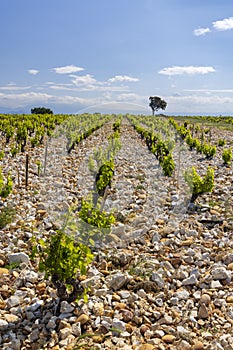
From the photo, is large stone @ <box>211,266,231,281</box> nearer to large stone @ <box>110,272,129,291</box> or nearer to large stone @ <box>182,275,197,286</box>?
large stone @ <box>182,275,197,286</box>

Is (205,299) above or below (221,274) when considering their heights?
below

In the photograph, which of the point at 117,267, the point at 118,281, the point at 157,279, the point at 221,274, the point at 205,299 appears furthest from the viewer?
the point at 117,267

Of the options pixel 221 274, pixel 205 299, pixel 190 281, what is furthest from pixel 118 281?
pixel 221 274

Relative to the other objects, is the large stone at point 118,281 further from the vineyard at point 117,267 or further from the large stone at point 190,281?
the large stone at point 190,281

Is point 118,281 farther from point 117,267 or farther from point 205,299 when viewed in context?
point 205,299

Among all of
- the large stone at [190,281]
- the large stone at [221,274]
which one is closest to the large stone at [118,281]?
the large stone at [190,281]

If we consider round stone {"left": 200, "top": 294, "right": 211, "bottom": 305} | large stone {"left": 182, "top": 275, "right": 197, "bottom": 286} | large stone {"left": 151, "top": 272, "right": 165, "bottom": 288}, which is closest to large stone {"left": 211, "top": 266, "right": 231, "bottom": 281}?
large stone {"left": 182, "top": 275, "right": 197, "bottom": 286}

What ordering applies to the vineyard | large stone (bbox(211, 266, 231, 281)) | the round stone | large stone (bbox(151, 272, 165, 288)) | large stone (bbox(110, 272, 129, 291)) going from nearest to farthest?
the vineyard → the round stone → large stone (bbox(110, 272, 129, 291)) → large stone (bbox(151, 272, 165, 288)) → large stone (bbox(211, 266, 231, 281))

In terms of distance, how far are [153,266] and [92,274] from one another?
3.02 feet

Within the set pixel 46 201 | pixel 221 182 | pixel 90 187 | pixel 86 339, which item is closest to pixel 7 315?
pixel 86 339

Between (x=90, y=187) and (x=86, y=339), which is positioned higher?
(x=90, y=187)

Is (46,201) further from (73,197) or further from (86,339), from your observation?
(86,339)

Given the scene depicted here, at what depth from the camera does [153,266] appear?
5.11 meters

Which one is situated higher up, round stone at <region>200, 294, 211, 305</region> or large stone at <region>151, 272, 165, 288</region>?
large stone at <region>151, 272, 165, 288</region>
